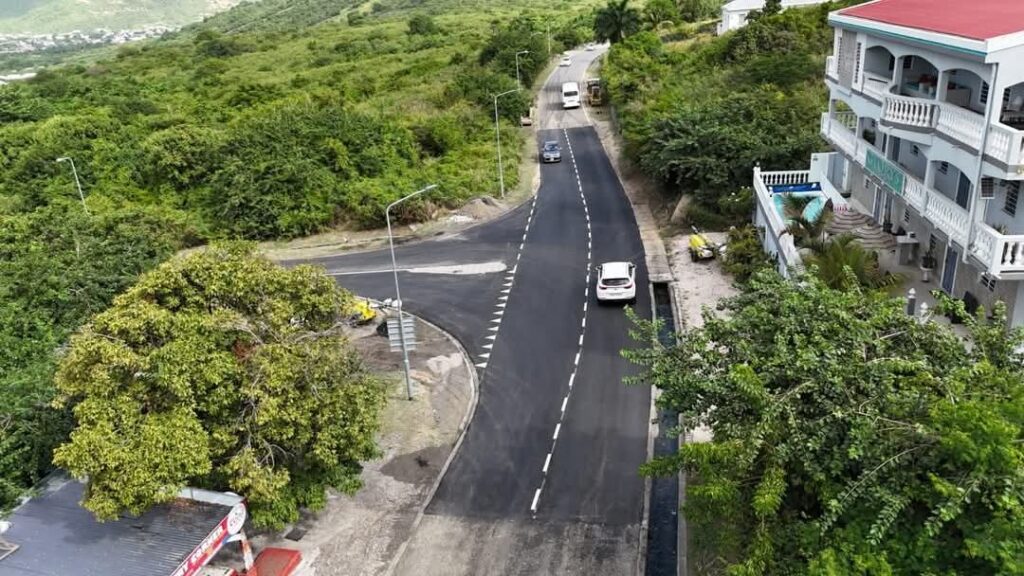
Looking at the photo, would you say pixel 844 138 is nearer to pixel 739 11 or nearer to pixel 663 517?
pixel 663 517

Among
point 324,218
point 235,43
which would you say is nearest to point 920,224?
point 324,218

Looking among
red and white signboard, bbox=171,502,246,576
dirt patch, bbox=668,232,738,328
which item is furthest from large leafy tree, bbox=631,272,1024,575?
dirt patch, bbox=668,232,738,328

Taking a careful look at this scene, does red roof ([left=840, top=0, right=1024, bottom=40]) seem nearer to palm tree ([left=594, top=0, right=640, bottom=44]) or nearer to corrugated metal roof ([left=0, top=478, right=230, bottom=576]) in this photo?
corrugated metal roof ([left=0, top=478, right=230, bottom=576])

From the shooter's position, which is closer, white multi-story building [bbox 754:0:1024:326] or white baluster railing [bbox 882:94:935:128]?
white multi-story building [bbox 754:0:1024:326]

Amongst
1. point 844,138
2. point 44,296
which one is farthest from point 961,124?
point 44,296

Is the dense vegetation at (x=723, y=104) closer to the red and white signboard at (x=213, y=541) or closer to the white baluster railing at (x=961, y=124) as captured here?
the white baluster railing at (x=961, y=124)

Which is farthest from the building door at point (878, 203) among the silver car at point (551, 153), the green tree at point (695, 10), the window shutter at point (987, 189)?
the green tree at point (695, 10)
